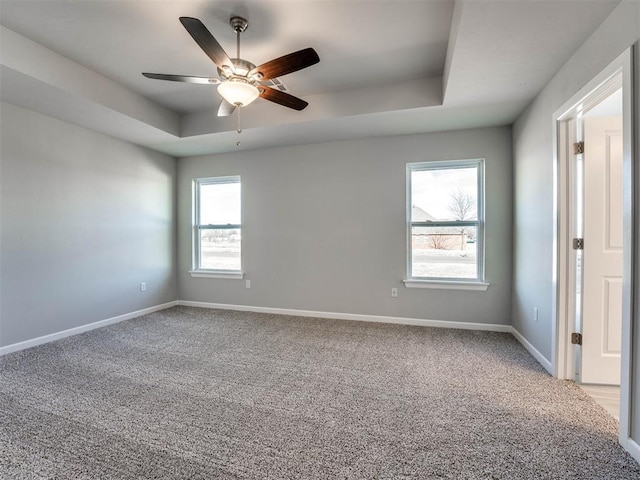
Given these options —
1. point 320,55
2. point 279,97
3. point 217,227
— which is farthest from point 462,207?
point 217,227

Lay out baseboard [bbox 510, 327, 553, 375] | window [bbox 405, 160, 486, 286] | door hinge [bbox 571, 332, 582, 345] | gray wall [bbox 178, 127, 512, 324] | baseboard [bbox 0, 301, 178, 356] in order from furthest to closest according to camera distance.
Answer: window [bbox 405, 160, 486, 286]
gray wall [bbox 178, 127, 512, 324]
baseboard [bbox 0, 301, 178, 356]
baseboard [bbox 510, 327, 553, 375]
door hinge [bbox 571, 332, 582, 345]

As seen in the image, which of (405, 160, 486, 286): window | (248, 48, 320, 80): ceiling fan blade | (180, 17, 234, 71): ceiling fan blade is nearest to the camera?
(180, 17, 234, 71): ceiling fan blade

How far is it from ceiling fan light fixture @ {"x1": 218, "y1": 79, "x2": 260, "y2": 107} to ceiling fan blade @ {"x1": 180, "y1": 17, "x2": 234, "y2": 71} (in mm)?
100

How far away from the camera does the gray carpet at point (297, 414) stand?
1421 mm

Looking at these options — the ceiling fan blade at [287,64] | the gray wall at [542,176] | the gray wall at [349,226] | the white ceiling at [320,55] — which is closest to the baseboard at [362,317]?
the gray wall at [349,226]

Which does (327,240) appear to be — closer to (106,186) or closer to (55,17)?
(106,186)

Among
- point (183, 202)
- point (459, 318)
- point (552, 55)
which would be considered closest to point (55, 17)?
point (183, 202)

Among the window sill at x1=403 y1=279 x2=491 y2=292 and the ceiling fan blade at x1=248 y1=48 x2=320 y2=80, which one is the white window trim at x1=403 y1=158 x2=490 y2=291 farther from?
the ceiling fan blade at x1=248 y1=48 x2=320 y2=80

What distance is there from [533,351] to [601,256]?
1068mm

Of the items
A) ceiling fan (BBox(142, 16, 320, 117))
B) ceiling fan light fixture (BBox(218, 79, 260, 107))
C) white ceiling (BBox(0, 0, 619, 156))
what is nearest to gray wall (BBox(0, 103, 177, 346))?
white ceiling (BBox(0, 0, 619, 156))

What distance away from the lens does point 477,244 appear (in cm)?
354

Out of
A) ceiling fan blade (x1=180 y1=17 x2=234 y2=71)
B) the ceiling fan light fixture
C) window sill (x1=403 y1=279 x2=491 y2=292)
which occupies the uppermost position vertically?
ceiling fan blade (x1=180 y1=17 x2=234 y2=71)

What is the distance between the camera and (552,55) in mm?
2055

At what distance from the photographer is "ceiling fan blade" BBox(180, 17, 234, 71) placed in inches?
60.3
